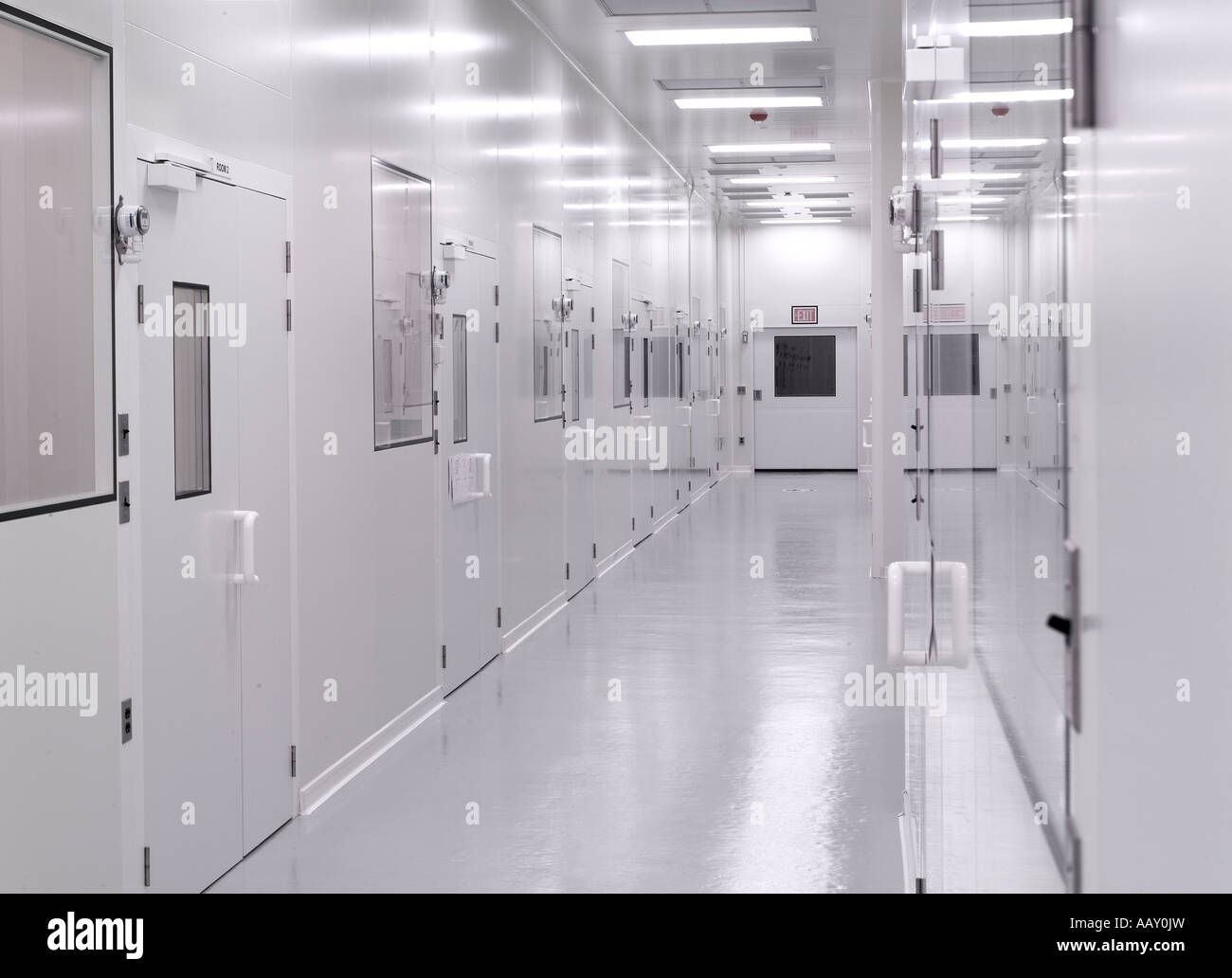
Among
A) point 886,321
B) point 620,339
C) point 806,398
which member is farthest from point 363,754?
point 806,398

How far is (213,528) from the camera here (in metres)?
4.17

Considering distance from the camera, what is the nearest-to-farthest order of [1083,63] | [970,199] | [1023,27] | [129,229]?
[1083,63]
[1023,27]
[970,199]
[129,229]

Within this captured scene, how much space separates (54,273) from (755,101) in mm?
8811

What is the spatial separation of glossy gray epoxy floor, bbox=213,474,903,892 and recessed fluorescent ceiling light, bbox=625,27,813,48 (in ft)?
12.9

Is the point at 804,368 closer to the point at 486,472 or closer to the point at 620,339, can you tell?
the point at 620,339

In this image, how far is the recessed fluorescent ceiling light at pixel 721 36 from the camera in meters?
8.71

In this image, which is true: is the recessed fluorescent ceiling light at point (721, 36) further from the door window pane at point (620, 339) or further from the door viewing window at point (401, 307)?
the door viewing window at point (401, 307)

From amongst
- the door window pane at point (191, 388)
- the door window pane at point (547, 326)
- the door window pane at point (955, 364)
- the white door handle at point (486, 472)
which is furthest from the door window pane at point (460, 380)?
the door window pane at point (955, 364)

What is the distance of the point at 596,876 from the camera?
13.9 feet

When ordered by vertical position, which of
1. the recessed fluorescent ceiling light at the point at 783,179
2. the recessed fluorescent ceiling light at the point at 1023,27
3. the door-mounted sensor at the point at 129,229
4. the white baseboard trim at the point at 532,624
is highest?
the recessed fluorescent ceiling light at the point at 783,179

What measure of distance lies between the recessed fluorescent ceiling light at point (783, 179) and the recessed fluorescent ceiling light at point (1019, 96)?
1472 centimetres

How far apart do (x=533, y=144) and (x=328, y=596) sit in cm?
444
